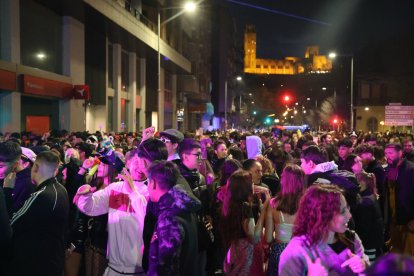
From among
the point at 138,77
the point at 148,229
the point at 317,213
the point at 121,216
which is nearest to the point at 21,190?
the point at 121,216

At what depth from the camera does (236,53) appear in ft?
364

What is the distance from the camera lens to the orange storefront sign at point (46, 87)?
18203 millimetres

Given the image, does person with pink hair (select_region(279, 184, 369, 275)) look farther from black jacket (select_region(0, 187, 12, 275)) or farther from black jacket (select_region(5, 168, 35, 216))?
black jacket (select_region(5, 168, 35, 216))

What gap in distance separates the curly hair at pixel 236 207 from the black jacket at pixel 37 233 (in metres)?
1.70

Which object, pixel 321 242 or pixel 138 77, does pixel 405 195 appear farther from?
pixel 138 77

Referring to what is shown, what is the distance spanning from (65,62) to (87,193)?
18.9 meters

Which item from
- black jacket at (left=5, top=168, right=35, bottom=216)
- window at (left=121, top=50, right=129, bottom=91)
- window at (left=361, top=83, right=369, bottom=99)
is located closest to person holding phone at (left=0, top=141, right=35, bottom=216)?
black jacket at (left=5, top=168, right=35, bottom=216)

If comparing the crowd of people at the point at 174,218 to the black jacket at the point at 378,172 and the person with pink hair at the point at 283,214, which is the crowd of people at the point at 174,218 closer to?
the person with pink hair at the point at 283,214

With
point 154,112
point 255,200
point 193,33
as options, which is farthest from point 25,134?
point 193,33

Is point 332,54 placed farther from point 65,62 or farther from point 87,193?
point 87,193

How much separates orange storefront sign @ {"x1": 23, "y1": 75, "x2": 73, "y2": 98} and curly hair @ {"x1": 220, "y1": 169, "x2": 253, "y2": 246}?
1474cm

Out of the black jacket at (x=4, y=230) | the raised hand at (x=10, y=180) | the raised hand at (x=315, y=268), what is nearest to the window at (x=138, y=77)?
the raised hand at (x=10, y=180)

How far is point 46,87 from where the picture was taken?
1973 centimetres

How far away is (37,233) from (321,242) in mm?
2529
